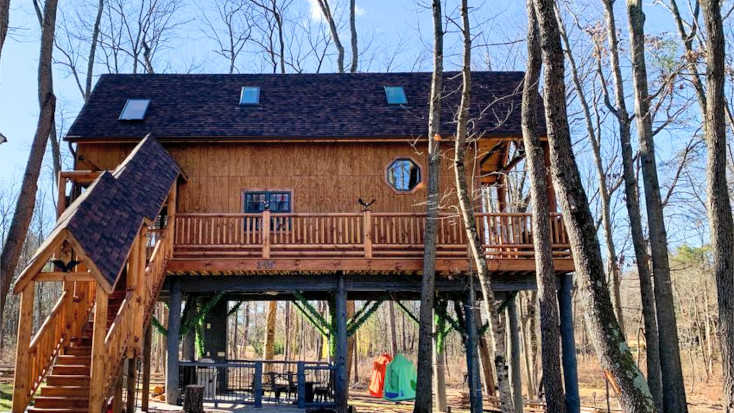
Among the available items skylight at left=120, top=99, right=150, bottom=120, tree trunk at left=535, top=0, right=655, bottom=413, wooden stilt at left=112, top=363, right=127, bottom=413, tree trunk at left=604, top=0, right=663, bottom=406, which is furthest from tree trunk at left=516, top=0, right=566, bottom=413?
skylight at left=120, top=99, right=150, bottom=120

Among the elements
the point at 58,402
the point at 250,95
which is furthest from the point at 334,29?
the point at 58,402

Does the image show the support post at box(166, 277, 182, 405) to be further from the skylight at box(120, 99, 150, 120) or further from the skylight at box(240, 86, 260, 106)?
the skylight at box(240, 86, 260, 106)

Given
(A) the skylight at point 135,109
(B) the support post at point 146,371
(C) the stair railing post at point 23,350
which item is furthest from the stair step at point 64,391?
(A) the skylight at point 135,109

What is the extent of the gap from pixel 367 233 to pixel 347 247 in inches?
20.1

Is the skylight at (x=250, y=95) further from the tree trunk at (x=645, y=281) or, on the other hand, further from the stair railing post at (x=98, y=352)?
the tree trunk at (x=645, y=281)

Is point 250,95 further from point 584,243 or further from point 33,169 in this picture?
point 584,243

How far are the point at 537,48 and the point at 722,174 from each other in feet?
13.0

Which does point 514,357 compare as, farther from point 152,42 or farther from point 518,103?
point 152,42

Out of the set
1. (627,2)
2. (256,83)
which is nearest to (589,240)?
(627,2)

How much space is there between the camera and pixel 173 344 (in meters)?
13.3

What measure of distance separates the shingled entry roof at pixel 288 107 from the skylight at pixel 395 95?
157 mm

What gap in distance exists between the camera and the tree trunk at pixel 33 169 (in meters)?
12.0

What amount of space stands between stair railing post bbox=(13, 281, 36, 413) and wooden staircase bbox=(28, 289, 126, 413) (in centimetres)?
85

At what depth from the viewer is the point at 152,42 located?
2783 cm
